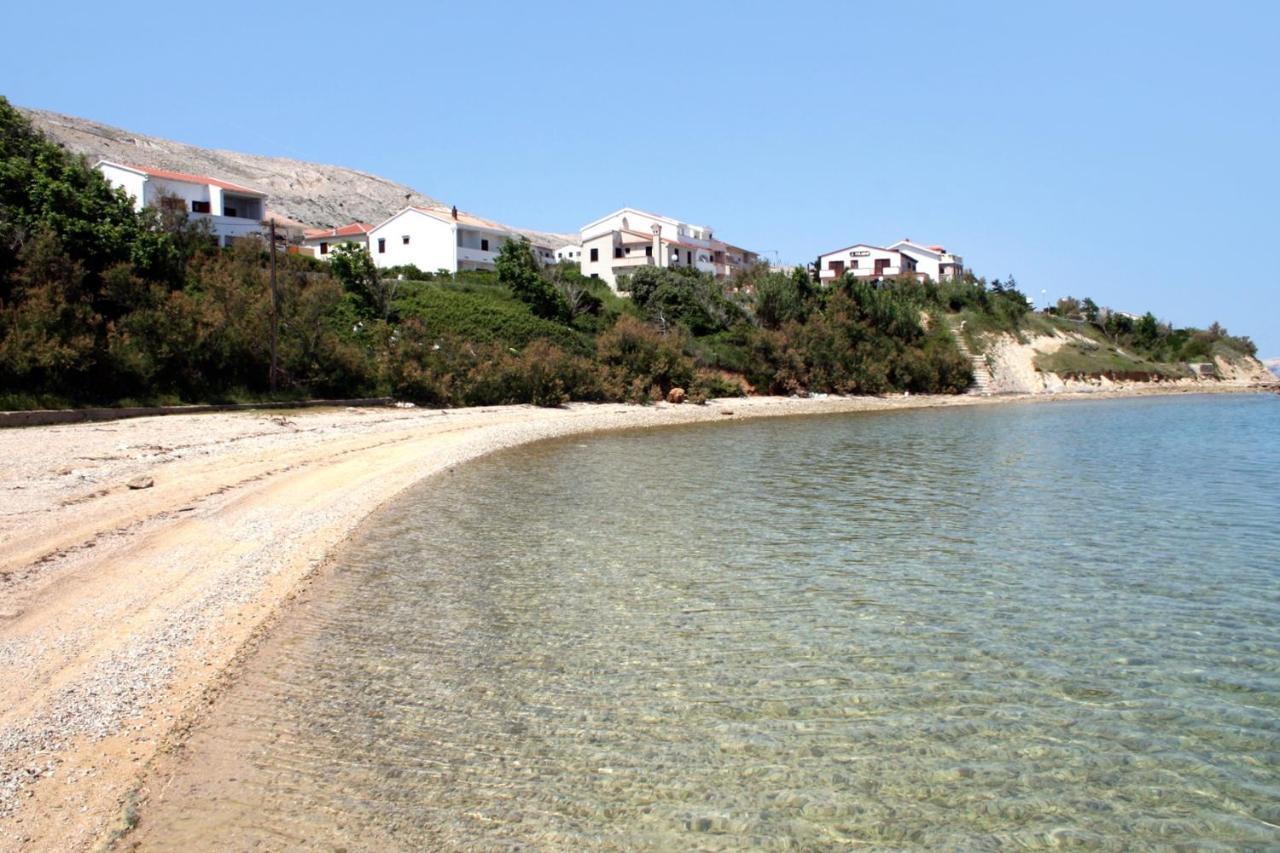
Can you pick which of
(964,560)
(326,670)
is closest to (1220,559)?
(964,560)

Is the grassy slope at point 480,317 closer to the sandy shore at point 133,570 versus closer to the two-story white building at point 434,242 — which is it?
the two-story white building at point 434,242

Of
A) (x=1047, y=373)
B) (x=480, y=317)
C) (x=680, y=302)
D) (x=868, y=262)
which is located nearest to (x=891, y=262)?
(x=868, y=262)

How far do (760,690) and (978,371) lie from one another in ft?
243

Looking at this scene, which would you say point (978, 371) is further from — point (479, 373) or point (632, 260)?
point (479, 373)

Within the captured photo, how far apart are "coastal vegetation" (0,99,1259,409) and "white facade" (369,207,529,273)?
7191 mm

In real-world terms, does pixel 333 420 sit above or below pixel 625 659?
above

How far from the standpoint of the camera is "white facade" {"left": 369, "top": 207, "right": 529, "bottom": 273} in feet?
225

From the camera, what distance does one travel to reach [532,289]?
58.6 meters

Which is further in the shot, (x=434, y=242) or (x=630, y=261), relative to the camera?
(x=630, y=261)

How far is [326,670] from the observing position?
8.49 meters

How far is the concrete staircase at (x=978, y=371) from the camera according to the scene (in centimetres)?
7400

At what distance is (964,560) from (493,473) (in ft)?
44.5

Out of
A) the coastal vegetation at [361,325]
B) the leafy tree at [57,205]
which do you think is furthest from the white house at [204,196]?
the leafy tree at [57,205]

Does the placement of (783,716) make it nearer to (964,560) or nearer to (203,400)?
(964,560)
